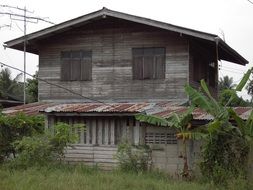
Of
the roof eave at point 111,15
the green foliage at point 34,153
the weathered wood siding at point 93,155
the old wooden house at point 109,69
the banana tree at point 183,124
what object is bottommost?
the weathered wood siding at point 93,155

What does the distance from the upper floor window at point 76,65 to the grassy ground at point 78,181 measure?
23.5ft

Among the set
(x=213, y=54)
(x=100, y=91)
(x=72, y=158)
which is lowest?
(x=72, y=158)

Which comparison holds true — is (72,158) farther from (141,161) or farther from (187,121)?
(187,121)

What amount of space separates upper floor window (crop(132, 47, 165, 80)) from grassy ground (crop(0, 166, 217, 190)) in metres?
6.31

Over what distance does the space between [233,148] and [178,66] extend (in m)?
6.76

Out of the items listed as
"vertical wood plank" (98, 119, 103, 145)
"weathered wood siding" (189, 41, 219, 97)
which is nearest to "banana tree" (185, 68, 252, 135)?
"vertical wood plank" (98, 119, 103, 145)

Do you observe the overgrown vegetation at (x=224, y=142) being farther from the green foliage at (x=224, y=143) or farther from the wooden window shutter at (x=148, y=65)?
the wooden window shutter at (x=148, y=65)

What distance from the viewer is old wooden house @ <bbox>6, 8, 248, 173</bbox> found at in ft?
54.5

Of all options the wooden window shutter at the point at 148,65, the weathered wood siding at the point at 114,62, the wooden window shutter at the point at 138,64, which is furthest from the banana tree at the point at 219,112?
the wooden window shutter at the point at 138,64

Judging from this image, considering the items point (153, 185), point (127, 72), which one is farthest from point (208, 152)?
point (127, 72)

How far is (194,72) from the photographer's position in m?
19.8

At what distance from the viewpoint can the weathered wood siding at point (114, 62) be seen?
18781 millimetres

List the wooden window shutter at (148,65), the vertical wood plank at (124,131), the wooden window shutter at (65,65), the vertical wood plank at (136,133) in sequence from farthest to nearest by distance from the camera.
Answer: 1. the wooden window shutter at (65,65)
2. the wooden window shutter at (148,65)
3. the vertical wood plank at (124,131)
4. the vertical wood plank at (136,133)

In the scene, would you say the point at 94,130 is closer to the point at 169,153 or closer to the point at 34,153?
the point at 169,153
